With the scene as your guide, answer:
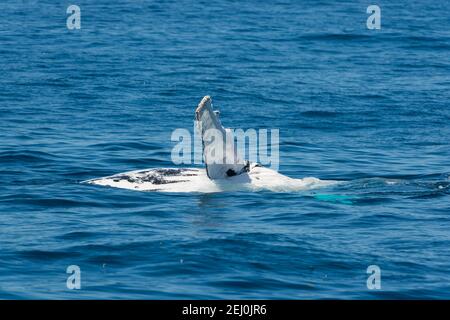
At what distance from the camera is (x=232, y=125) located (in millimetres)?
31109

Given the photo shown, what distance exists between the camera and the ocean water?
1741 centimetres

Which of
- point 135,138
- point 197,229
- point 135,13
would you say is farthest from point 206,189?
point 135,13

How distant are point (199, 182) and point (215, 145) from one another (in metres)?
1.25

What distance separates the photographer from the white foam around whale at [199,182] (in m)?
23.1

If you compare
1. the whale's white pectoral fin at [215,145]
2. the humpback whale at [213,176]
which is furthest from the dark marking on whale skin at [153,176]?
the whale's white pectoral fin at [215,145]

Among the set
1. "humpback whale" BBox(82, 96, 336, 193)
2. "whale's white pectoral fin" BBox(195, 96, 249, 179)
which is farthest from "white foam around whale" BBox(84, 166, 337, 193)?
"whale's white pectoral fin" BBox(195, 96, 249, 179)

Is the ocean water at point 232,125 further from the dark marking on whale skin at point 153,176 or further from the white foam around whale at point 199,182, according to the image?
the dark marking on whale skin at point 153,176

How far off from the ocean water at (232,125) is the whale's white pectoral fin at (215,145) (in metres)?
0.62

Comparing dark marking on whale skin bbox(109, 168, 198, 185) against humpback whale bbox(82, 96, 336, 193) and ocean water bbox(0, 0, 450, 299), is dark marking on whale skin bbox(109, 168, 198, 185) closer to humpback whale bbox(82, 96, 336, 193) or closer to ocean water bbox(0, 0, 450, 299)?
humpback whale bbox(82, 96, 336, 193)

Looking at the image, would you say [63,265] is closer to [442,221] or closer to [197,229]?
[197,229]

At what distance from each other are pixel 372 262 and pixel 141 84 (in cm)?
2015

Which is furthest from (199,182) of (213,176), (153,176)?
(153,176)

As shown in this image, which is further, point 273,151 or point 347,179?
point 273,151
